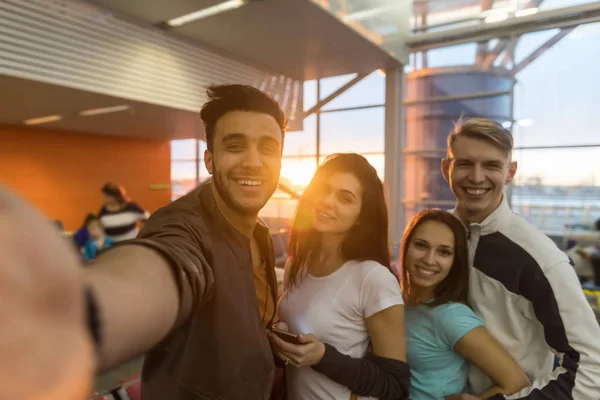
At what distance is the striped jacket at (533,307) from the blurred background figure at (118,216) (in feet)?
17.2

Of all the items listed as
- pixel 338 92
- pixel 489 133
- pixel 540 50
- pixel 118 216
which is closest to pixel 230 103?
pixel 489 133

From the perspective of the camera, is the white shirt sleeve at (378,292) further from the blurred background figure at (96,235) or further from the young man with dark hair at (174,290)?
the blurred background figure at (96,235)

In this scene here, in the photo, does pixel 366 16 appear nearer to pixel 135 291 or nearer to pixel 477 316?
pixel 477 316

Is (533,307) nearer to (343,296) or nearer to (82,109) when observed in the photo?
(343,296)

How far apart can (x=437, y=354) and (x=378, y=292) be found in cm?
44

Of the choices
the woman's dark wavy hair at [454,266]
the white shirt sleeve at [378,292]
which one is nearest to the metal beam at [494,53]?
the woman's dark wavy hair at [454,266]

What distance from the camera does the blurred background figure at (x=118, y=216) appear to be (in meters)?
5.75

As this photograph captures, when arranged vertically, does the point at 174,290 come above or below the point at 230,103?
below

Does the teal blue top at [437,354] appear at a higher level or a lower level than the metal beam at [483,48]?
lower

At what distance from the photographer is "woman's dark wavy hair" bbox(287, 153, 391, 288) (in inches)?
61.5

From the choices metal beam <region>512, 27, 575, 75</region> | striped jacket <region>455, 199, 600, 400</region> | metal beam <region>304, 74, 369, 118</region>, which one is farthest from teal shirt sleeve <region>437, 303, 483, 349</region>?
metal beam <region>512, 27, 575, 75</region>

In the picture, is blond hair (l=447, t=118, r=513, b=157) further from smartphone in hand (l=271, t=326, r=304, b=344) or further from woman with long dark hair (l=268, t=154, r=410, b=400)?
smartphone in hand (l=271, t=326, r=304, b=344)

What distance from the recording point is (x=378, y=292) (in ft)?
4.49

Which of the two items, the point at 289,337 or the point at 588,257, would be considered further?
the point at 588,257
